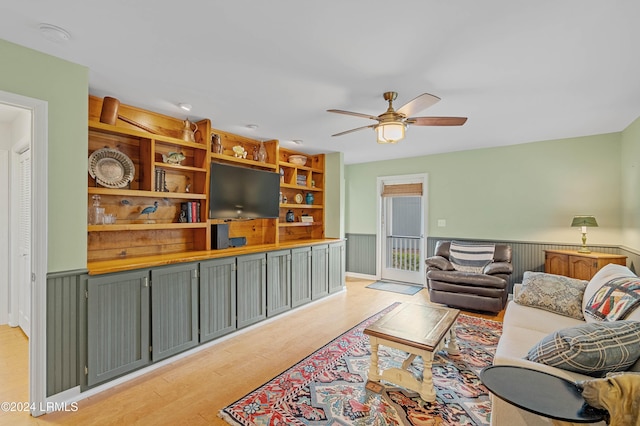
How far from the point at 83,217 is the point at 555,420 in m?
3.01

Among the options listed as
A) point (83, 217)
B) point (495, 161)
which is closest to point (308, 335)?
point (83, 217)

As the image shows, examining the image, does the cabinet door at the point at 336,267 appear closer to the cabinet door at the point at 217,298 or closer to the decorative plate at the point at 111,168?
the cabinet door at the point at 217,298

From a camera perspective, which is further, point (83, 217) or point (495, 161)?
point (495, 161)

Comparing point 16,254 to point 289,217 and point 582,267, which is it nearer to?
point 289,217

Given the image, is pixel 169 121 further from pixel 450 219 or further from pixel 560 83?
pixel 450 219

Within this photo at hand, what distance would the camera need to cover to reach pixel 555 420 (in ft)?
3.67

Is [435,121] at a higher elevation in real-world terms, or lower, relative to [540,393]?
higher

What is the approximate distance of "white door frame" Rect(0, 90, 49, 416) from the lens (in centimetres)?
204

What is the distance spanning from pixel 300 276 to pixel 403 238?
2.65 meters

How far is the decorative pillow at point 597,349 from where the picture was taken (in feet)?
4.66

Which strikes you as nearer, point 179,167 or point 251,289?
point 179,167

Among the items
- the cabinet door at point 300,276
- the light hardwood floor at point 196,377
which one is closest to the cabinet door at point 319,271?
the cabinet door at point 300,276

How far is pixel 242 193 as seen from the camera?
386cm

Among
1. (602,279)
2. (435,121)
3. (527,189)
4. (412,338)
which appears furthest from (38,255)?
(527,189)
